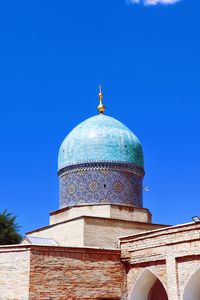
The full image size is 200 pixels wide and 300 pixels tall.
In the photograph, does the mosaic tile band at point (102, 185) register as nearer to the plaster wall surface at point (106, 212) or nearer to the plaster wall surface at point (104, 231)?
the plaster wall surface at point (106, 212)

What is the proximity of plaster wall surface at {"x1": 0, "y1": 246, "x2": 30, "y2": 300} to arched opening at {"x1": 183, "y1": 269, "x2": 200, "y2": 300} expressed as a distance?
3.38m

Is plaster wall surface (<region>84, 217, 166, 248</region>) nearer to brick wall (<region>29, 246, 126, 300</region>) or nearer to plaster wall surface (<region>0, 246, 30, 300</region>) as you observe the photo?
brick wall (<region>29, 246, 126, 300</region>)

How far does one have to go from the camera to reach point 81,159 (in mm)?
15289

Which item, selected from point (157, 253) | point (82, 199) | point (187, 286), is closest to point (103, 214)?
point (82, 199)

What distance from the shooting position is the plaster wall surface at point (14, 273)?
11078 mm

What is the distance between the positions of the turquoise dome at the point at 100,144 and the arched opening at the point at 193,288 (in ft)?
16.9

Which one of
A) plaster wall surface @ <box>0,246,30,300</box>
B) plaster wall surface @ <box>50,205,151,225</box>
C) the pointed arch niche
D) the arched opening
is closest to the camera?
the arched opening

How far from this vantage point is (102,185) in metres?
14.9

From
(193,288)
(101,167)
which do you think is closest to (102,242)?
(101,167)

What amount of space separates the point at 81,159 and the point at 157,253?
4.59 metres

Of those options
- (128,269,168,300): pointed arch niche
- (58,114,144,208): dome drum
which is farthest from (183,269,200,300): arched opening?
(58,114,144,208): dome drum

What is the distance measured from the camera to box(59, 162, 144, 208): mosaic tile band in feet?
48.7

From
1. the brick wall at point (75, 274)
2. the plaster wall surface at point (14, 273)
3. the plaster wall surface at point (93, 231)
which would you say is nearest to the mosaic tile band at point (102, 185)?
the plaster wall surface at point (93, 231)

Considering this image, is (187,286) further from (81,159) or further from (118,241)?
(81,159)
